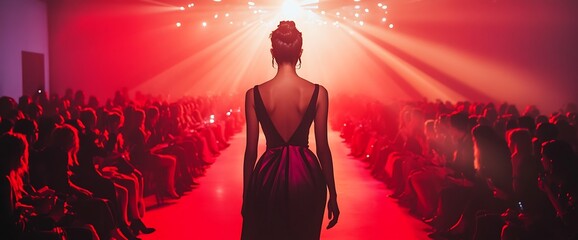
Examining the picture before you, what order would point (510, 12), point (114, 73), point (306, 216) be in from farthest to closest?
point (114, 73), point (510, 12), point (306, 216)

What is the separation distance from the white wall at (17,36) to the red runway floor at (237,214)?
9803 mm

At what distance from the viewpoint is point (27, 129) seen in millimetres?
8711

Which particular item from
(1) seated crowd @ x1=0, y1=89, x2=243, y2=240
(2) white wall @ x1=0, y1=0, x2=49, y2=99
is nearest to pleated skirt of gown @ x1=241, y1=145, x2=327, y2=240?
(1) seated crowd @ x1=0, y1=89, x2=243, y2=240

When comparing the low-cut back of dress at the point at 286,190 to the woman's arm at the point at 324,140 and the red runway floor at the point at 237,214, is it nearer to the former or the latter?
the woman's arm at the point at 324,140

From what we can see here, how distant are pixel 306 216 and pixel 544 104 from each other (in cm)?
1900

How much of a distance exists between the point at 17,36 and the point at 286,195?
20.7m

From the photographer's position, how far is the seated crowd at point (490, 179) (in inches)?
274

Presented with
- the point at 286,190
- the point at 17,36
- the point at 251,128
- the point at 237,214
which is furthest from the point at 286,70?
the point at 17,36

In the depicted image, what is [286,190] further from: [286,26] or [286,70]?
[286,26]

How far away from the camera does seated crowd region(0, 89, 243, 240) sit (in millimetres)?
6426

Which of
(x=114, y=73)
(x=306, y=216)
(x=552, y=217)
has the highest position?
(x=306, y=216)

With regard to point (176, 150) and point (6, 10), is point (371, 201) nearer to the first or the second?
point (176, 150)

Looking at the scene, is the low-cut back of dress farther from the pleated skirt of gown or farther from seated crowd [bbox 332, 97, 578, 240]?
seated crowd [bbox 332, 97, 578, 240]

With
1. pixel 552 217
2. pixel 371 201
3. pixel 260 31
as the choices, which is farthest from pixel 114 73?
pixel 552 217
